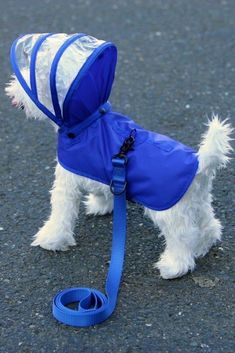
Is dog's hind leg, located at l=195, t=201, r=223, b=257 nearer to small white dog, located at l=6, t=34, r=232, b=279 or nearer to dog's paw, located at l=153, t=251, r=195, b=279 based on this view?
small white dog, located at l=6, t=34, r=232, b=279

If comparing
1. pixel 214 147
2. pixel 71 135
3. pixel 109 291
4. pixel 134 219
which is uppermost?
pixel 214 147

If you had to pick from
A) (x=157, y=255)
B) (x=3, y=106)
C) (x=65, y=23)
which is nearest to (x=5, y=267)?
(x=157, y=255)

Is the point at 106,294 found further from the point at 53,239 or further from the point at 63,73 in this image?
the point at 63,73

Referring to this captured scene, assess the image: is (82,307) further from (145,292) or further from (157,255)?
(157,255)

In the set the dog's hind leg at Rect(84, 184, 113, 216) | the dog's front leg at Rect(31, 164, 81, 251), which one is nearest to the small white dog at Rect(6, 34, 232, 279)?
the dog's front leg at Rect(31, 164, 81, 251)

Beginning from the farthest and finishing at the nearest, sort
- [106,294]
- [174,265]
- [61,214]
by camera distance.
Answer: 1. [61,214]
2. [174,265]
3. [106,294]

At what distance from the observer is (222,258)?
333 cm

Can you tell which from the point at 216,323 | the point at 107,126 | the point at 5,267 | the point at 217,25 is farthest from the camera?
the point at 217,25

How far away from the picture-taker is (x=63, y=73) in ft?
9.50

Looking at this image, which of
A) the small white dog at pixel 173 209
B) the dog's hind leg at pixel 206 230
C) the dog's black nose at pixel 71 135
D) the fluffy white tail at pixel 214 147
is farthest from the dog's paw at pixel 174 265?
the dog's black nose at pixel 71 135

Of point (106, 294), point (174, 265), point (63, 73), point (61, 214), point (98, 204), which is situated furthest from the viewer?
point (98, 204)

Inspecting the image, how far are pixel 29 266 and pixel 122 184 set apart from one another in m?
0.70

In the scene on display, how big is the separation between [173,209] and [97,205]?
2.35 ft

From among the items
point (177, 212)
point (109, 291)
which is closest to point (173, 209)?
point (177, 212)
